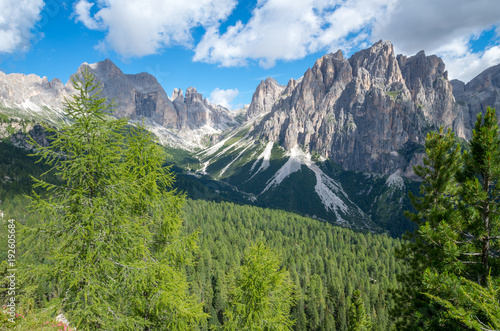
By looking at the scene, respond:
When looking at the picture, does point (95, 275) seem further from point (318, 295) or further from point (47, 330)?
point (318, 295)

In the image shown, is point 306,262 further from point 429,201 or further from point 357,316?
point 429,201

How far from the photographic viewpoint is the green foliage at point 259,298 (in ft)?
44.3

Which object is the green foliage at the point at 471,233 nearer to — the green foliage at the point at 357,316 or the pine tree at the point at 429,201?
the pine tree at the point at 429,201

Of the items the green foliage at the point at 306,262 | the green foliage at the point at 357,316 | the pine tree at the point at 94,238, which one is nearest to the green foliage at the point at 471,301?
the pine tree at the point at 94,238

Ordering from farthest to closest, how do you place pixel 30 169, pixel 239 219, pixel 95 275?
1. pixel 30 169
2. pixel 239 219
3. pixel 95 275

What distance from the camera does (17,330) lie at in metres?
8.29

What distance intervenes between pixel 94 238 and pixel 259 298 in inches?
401

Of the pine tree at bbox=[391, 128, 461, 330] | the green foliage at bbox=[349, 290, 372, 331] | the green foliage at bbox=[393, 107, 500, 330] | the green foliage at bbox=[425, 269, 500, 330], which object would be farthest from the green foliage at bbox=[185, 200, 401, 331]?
the green foliage at bbox=[425, 269, 500, 330]

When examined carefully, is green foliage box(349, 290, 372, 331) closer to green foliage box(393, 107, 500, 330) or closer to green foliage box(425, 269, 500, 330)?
green foliage box(393, 107, 500, 330)

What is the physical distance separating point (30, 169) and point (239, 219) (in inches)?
5380

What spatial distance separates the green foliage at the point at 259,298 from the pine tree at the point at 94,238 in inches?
215

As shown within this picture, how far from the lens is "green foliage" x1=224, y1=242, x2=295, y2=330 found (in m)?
13.5

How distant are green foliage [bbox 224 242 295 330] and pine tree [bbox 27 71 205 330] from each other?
17.9 feet

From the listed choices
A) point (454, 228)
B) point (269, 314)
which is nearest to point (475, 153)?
point (454, 228)
